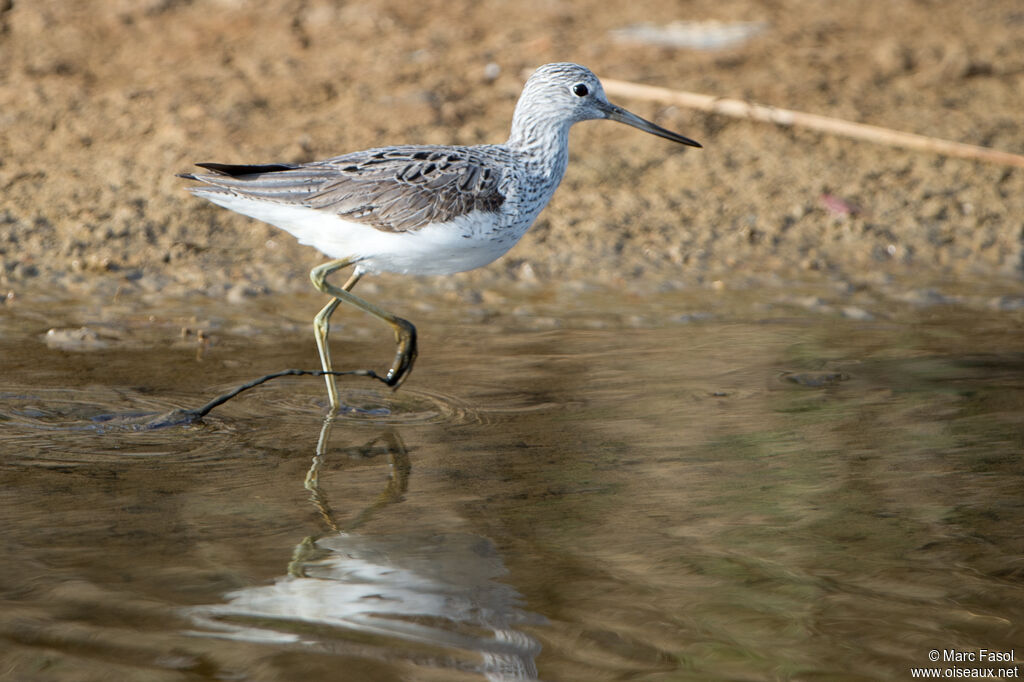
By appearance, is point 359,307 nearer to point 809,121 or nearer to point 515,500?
point 515,500

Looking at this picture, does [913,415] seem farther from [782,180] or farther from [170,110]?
[170,110]

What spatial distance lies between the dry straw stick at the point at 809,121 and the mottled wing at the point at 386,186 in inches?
129

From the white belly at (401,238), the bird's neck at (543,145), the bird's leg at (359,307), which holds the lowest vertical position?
the bird's leg at (359,307)

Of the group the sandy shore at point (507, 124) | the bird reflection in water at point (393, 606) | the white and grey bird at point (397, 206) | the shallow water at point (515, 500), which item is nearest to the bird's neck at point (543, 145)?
the white and grey bird at point (397, 206)

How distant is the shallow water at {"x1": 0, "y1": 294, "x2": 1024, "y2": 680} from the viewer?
349 cm

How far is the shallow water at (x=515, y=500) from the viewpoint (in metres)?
3.49

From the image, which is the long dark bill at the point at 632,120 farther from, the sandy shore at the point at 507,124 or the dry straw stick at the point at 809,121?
the dry straw stick at the point at 809,121

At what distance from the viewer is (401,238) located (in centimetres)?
543

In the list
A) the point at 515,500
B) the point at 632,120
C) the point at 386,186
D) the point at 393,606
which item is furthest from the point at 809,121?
the point at 393,606

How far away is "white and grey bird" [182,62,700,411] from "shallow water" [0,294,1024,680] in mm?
582

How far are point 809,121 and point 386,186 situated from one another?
13.3 ft

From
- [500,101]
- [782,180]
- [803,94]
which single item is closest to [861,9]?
[803,94]

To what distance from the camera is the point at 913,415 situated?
541 centimetres

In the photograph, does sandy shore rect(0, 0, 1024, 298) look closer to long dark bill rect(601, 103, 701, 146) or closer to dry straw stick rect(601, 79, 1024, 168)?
dry straw stick rect(601, 79, 1024, 168)
